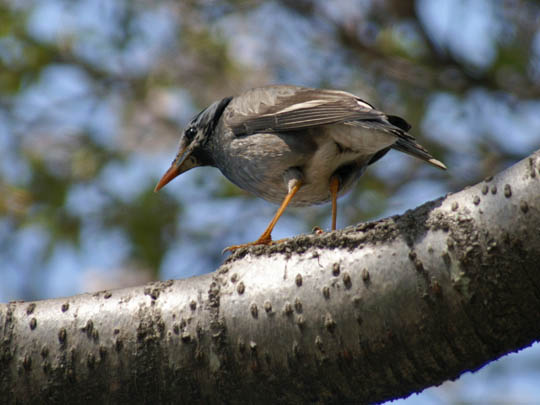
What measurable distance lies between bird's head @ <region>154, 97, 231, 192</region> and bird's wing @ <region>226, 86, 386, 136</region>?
0.20 m

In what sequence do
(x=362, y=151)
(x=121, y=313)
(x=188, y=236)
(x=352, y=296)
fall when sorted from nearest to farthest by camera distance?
(x=352, y=296), (x=121, y=313), (x=362, y=151), (x=188, y=236)

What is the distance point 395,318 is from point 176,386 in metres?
0.72

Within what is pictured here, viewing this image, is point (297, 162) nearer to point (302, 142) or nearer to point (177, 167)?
point (302, 142)

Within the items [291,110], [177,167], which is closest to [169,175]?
[177,167]

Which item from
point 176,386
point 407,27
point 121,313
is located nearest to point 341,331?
point 176,386

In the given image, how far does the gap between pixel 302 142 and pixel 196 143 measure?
108 centimetres

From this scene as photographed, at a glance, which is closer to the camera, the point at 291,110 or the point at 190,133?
the point at 291,110

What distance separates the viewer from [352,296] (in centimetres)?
207

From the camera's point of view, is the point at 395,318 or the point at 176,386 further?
the point at 176,386

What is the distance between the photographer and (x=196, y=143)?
4805mm

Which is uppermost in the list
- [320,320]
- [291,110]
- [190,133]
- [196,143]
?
[190,133]

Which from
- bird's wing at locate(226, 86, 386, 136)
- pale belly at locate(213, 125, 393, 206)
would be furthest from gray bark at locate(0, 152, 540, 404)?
pale belly at locate(213, 125, 393, 206)

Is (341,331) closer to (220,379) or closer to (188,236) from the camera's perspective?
(220,379)

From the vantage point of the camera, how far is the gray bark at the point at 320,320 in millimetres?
1912
